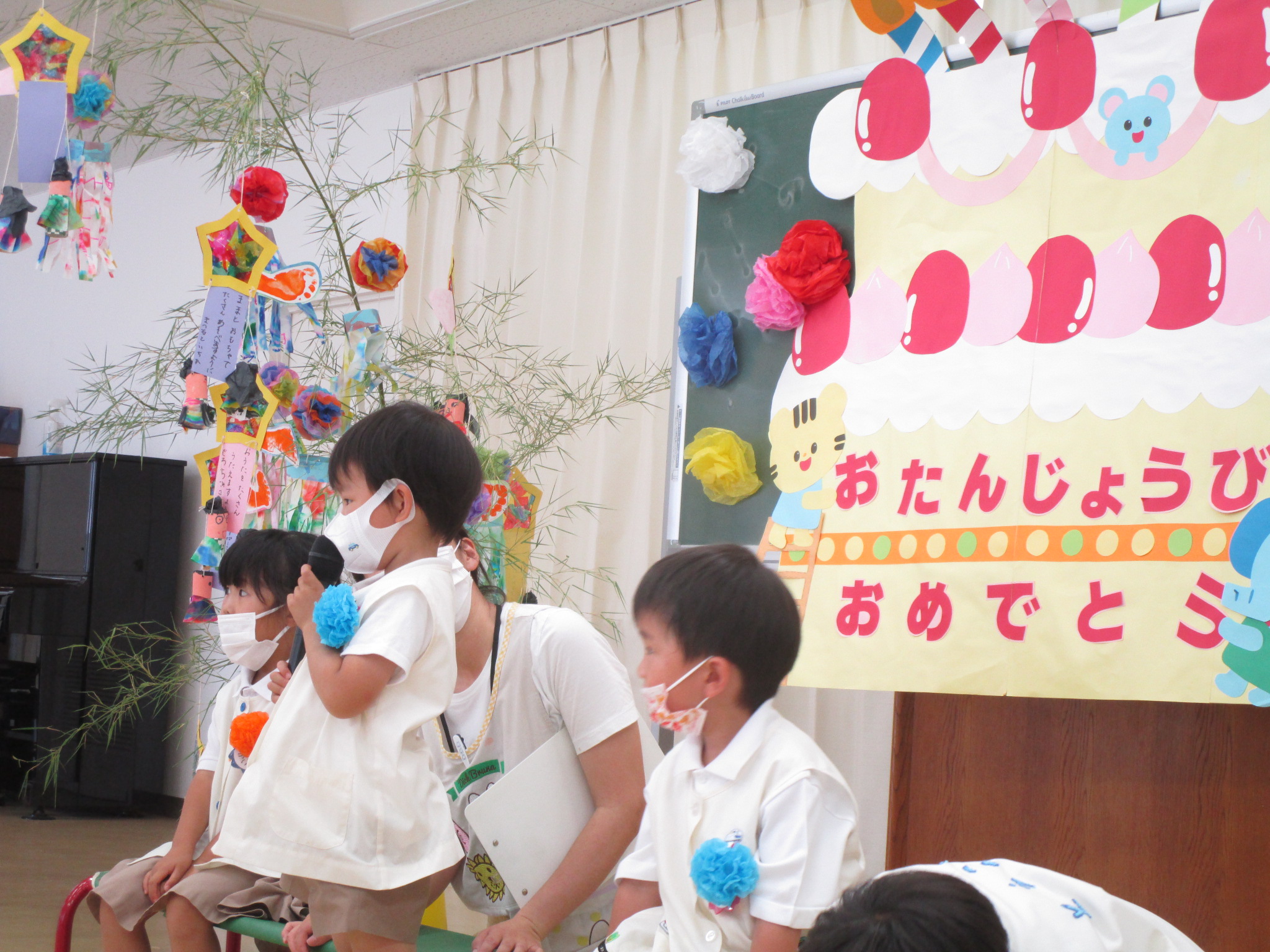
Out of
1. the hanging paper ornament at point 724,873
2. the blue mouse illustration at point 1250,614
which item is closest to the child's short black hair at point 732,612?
the hanging paper ornament at point 724,873

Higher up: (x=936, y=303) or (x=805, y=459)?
(x=936, y=303)

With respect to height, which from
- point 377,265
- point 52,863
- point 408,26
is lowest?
point 52,863

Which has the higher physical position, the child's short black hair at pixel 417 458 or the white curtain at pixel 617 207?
the white curtain at pixel 617 207

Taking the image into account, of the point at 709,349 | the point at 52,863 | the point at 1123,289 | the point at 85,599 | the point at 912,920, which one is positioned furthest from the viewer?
the point at 85,599

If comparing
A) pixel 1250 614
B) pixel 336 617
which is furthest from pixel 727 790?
pixel 1250 614

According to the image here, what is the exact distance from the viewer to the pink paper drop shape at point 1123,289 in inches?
65.9

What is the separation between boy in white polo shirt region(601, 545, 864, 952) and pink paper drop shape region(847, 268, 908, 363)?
0.73 meters

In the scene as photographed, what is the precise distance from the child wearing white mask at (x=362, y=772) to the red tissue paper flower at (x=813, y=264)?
34.7 inches

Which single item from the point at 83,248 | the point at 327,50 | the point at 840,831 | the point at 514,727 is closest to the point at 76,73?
the point at 83,248

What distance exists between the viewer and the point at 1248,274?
158 cm

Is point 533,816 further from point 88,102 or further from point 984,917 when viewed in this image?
point 88,102

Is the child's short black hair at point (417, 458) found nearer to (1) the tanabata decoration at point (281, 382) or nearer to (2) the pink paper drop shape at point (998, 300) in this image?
(1) the tanabata decoration at point (281, 382)

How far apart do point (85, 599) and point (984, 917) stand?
4.51m

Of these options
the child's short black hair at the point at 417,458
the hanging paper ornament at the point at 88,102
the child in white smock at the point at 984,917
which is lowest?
the child in white smock at the point at 984,917
